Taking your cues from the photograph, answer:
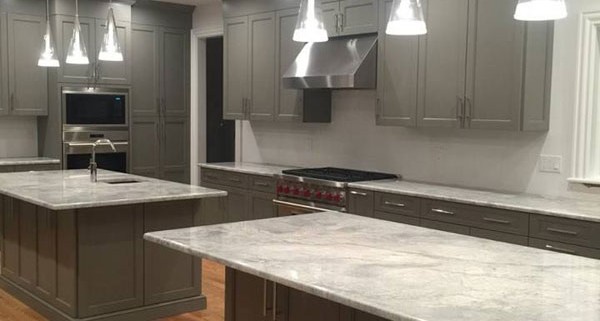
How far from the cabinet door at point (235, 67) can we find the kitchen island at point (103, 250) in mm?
2127

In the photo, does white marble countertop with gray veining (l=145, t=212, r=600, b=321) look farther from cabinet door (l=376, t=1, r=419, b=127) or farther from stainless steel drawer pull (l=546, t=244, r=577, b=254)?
cabinet door (l=376, t=1, r=419, b=127)

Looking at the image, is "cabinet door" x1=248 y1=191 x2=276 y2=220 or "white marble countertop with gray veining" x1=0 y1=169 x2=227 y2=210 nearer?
"white marble countertop with gray veining" x1=0 y1=169 x2=227 y2=210

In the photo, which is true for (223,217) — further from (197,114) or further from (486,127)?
(486,127)

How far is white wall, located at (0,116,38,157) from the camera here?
22.3ft

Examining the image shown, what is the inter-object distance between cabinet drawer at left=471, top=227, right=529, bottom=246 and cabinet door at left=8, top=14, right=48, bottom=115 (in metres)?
4.80

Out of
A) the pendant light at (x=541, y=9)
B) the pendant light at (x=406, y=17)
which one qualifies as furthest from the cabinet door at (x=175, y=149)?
the pendant light at (x=541, y=9)

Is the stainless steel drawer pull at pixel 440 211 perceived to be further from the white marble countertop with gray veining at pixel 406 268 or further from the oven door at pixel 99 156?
the oven door at pixel 99 156

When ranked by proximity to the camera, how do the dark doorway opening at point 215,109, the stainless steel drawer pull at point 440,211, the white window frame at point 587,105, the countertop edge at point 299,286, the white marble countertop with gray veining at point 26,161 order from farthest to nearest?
the dark doorway opening at point 215,109 < the white marble countertop with gray veining at point 26,161 < the stainless steel drawer pull at point 440,211 < the white window frame at point 587,105 < the countertop edge at point 299,286

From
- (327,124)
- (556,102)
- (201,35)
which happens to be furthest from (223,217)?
(556,102)

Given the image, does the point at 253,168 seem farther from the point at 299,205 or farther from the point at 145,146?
the point at 145,146

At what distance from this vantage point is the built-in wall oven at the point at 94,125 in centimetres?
666

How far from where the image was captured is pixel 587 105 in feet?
13.7

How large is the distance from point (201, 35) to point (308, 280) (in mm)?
6037

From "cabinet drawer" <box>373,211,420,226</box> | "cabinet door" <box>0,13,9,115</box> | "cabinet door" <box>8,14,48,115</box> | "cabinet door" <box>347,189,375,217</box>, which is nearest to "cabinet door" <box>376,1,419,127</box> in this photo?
"cabinet door" <box>347,189,375,217</box>
